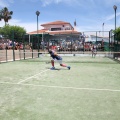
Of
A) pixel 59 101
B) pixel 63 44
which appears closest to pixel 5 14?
pixel 63 44

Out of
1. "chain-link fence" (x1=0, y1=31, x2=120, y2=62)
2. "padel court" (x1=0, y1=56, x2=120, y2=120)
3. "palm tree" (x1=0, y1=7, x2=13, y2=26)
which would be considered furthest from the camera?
"palm tree" (x1=0, y1=7, x2=13, y2=26)

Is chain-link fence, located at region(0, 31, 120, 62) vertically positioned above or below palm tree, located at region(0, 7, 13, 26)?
below

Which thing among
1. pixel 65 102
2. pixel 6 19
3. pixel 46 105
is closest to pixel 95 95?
pixel 65 102

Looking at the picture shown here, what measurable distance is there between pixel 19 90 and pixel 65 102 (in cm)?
217

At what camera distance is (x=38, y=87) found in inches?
324

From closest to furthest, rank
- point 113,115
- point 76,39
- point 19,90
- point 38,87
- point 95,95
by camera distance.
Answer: point 113,115 < point 95,95 < point 19,90 < point 38,87 < point 76,39

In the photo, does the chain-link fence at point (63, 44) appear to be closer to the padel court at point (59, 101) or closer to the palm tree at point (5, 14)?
the padel court at point (59, 101)

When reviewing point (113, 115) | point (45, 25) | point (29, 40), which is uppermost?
point (45, 25)

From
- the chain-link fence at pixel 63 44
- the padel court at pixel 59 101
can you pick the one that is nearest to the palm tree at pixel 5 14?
the chain-link fence at pixel 63 44

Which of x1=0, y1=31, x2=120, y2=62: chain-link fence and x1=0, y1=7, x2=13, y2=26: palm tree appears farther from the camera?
x1=0, y1=7, x2=13, y2=26: palm tree

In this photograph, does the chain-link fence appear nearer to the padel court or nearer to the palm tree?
the padel court

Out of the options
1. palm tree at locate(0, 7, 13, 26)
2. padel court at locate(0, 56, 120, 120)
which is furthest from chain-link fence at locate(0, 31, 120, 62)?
palm tree at locate(0, 7, 13, 26)

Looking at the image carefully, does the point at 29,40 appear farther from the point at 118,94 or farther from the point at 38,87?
the point at 118,94

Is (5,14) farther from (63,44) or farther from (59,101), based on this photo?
(59,101)
